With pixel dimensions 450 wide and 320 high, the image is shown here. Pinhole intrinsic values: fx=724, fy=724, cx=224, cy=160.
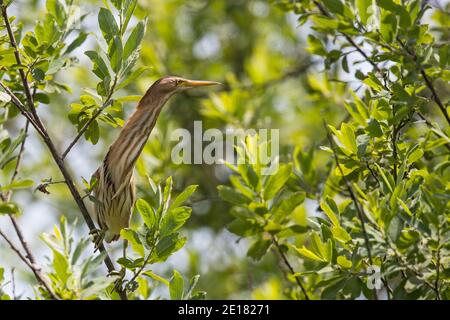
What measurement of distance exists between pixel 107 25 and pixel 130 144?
99cm

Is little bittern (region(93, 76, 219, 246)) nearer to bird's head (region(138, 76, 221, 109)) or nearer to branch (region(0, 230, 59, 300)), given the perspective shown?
bird's head (region(138, 76, 221, 109))

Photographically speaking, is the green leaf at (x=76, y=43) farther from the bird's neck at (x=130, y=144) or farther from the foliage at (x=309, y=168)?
the bird's neck at (x=130, y=144)

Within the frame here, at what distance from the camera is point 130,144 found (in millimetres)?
3889

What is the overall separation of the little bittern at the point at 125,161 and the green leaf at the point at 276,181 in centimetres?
74

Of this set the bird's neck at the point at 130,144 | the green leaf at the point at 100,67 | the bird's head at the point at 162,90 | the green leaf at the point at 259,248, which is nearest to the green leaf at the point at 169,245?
the green leaf at the point at 100,67

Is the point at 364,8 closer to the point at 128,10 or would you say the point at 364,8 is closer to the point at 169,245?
the point at 128,10

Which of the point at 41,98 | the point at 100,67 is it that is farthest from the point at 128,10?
the point at 41,98

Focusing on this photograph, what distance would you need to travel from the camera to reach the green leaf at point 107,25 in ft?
9.84

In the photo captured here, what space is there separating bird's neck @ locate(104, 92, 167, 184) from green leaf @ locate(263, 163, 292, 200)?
0.78 metres

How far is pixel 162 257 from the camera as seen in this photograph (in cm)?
283

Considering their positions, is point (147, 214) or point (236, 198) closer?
point (147, 214)

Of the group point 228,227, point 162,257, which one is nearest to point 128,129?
point 228,227
